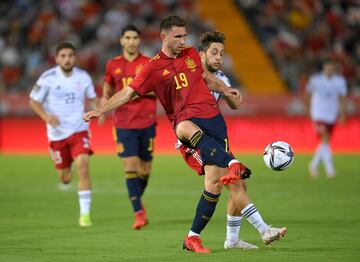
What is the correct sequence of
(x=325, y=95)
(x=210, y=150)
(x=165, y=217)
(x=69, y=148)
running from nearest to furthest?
(x=210, y=150) → (x=69, y=148) → (x=165, y=217) → (x=325, y=95)

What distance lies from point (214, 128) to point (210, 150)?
0.42 meters

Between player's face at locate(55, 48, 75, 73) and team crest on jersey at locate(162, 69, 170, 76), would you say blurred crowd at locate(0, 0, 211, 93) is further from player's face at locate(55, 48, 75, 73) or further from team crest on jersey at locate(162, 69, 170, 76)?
team crest on jersey at locate(162, 69, 170, 76)

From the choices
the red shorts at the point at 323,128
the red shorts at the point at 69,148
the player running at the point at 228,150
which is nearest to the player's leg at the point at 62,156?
the red shorts at the point at 69,148

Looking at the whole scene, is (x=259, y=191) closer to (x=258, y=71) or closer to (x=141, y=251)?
(x=141, y=251)

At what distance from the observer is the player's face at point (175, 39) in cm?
1065

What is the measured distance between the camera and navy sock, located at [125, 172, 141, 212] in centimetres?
1366

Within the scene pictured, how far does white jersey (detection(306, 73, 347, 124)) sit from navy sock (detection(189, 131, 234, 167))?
11.9 metres

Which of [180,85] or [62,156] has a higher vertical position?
[180,85]

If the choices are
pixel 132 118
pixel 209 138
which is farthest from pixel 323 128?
pixel 209 138

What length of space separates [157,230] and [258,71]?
788 inches

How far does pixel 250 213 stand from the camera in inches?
405

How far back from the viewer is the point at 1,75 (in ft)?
95.6

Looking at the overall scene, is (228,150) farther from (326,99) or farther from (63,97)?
(326,99)

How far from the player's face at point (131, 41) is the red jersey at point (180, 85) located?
3.27 meters
